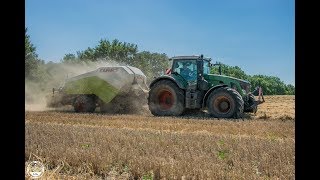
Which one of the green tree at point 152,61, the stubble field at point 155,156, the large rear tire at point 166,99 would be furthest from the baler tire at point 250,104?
the green tree at point 152,61

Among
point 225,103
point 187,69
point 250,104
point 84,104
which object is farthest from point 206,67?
point 84,104

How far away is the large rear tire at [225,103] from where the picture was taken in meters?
15.0

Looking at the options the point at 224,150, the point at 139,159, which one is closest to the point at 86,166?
the point at 139,159

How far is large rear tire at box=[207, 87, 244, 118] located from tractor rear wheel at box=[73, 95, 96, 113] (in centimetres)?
625

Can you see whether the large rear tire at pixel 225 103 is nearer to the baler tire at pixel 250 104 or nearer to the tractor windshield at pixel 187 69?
the baler tire at pixel 250 104

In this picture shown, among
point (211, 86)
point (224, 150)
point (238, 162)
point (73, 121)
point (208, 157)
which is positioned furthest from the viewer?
point (211, 86)

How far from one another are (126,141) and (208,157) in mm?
2421

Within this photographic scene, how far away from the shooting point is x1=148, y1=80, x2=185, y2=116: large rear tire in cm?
1631

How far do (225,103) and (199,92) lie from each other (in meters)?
1.19

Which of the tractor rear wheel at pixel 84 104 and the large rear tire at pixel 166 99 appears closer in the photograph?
the large rear tire at pixel 166 99

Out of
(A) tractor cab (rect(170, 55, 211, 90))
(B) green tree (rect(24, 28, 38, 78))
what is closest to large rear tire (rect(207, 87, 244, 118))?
(A) tractor cab (rect(170, 55, 211, 90))

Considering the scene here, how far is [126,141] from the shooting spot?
27.4 ft

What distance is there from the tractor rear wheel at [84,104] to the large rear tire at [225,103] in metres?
6.25
